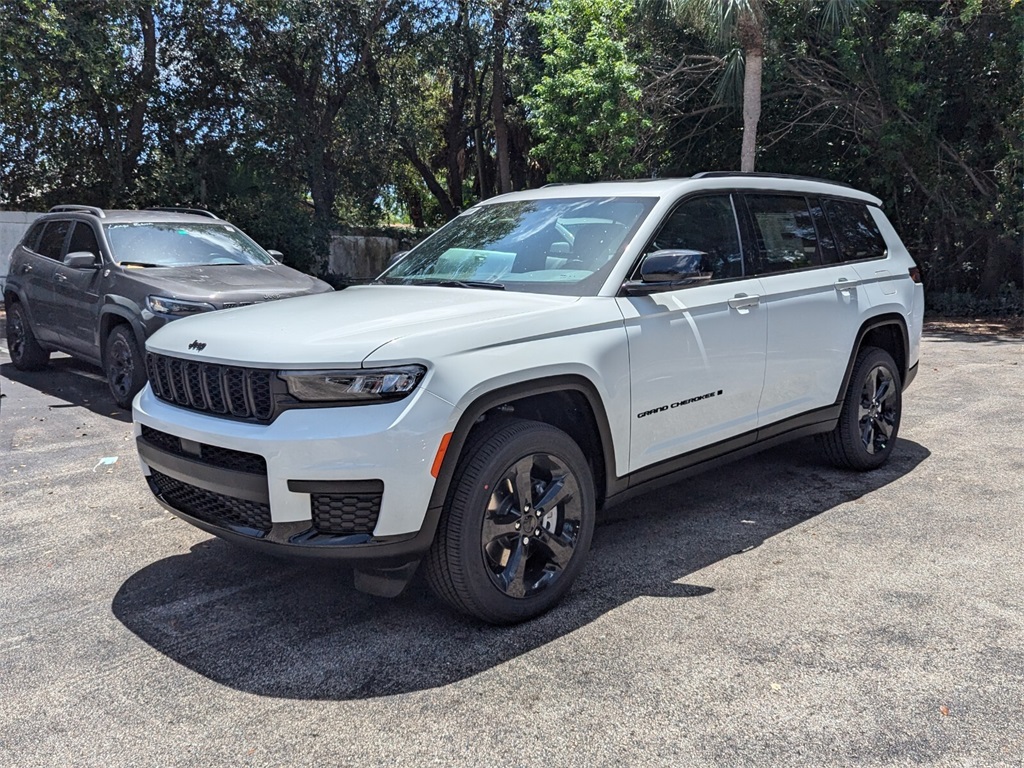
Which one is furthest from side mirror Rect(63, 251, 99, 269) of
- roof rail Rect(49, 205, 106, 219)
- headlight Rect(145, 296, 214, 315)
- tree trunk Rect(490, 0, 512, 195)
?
tree trunk Rect(490, 0, 512, 195)

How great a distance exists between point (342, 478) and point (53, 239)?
7784mm

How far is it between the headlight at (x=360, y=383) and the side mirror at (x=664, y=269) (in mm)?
1291

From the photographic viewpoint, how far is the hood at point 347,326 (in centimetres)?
335

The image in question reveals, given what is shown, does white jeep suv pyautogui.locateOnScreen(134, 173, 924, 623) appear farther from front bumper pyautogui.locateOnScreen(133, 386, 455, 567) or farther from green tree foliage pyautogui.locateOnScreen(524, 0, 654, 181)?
green tree foliage pyautogui.locateOnScreen(524, 0, 654, 181)

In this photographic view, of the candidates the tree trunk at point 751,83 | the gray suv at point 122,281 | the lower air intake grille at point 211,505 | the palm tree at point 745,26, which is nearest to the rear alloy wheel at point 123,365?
the gray suv at point 122,281

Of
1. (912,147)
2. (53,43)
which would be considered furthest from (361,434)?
(912,147)

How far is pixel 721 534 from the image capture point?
4.84 m

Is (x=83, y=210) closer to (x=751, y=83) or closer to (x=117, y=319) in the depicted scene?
(x=117, y=319)

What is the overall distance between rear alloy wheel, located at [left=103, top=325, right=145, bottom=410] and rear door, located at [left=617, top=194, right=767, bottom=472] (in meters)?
4.99

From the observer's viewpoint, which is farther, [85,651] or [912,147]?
[912,147]

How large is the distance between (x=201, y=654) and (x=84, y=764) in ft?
2.40

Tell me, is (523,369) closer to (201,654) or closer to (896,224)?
(201,654)

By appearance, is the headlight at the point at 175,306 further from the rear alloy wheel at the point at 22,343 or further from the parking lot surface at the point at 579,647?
the rear alloy wheel at the point at 22,343

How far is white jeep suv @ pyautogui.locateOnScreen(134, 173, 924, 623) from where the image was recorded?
3.29 m
